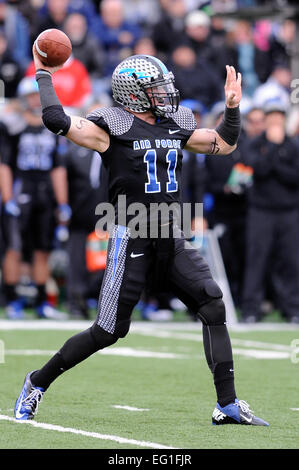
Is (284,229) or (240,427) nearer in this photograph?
(240,427)

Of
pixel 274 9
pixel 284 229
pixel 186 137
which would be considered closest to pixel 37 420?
pixel 186 137

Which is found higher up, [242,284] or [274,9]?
[274,9]

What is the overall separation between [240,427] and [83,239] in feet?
21.6

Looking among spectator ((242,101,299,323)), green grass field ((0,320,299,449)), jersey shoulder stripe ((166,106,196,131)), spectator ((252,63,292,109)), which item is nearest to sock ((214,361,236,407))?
green grass field ((0,320,299,449))

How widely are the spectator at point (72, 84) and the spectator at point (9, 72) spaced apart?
18 cm

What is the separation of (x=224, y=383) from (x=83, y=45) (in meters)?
9.42

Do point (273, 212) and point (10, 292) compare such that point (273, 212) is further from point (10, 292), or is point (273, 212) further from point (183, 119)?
point (183, 119)

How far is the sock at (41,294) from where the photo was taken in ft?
38.8

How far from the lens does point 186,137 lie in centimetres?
599

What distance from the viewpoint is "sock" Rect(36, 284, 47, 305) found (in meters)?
11.8

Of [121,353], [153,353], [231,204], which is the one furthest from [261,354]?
[231,204]

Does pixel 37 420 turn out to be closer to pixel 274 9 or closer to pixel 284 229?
pixel 284 229

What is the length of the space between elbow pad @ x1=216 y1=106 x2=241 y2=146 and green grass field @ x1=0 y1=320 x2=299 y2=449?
60.1 inches

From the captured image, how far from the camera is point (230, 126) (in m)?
6.07
